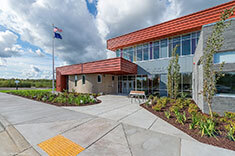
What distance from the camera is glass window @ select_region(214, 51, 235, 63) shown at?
5559mm

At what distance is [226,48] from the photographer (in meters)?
5.55

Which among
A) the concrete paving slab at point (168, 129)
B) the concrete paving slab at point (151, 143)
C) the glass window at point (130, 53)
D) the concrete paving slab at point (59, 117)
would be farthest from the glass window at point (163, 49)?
the concrete paving slab at point (59, 117)

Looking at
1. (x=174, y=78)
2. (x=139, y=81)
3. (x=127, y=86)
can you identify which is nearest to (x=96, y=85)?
(x=127, y=86)

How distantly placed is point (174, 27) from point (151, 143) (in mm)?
13224

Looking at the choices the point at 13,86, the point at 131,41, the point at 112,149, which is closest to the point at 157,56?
the point at 131,41

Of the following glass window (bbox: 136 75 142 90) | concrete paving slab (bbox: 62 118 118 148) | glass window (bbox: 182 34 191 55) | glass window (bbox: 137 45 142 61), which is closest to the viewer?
concrete paving slab (bbox: 62 118 118 148)

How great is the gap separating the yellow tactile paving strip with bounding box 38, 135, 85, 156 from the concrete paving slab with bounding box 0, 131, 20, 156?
60cm

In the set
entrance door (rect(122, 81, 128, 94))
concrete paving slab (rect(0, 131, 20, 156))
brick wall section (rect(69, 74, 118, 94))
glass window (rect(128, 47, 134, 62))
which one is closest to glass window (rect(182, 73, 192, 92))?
glass window (rect(128, 47, 134, 62))

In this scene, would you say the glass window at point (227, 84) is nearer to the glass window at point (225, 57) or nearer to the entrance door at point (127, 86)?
the glass window at point (225, 57)

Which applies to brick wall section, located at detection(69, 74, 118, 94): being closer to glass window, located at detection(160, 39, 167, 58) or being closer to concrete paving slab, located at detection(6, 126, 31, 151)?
glass window, located at detection(160, 39, 167, 58)

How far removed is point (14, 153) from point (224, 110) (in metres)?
8.79

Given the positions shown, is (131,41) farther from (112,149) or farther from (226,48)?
(112,149)

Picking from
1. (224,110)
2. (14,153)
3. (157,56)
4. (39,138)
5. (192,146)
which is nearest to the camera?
(14,153)

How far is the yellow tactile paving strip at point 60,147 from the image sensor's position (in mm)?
2617
